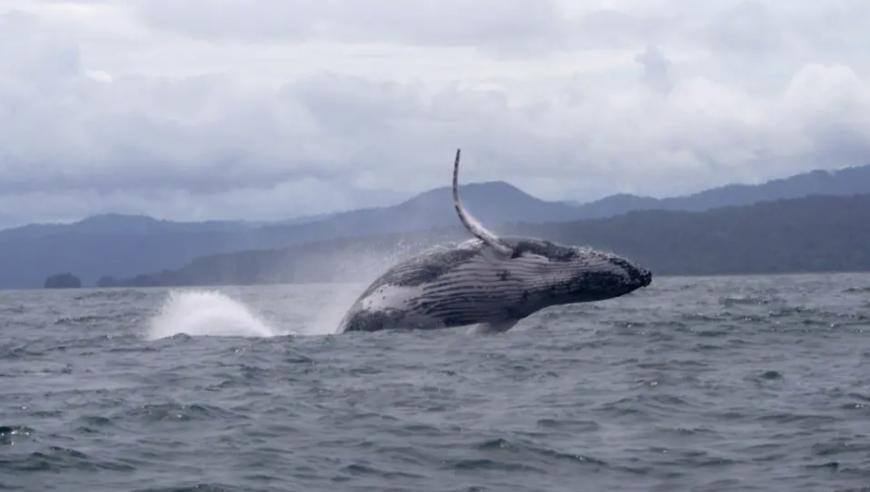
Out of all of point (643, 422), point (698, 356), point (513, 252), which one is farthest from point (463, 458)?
point (698, 356)

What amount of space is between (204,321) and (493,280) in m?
→ 8.09

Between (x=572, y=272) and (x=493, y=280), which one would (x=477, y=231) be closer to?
(x=493, y=280)

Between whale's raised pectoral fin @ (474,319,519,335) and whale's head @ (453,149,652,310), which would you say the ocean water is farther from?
whale's head @ (453,149,652,310)

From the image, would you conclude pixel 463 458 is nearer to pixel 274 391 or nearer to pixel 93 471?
pixel 93 471

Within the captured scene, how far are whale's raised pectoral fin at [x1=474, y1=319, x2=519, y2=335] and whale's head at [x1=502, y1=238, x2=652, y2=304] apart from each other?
81 cm

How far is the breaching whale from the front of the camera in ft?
54.6

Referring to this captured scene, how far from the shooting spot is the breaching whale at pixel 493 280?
1664 cm

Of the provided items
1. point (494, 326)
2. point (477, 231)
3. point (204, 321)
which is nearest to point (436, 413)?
point (477, 231)

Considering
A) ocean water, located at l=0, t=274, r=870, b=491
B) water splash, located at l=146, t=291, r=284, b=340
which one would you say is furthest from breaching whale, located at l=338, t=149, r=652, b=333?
water splash, located at l=146, t=291, r=284, b=340

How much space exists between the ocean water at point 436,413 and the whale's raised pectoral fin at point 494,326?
1.17ft

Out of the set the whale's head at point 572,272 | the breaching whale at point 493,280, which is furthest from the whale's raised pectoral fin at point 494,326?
the whale's head at point 572,272

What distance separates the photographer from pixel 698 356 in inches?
711

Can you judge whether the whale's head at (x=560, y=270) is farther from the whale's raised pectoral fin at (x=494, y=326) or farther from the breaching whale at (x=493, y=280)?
the whale's raised pectoral fin at (x=494, y=326)

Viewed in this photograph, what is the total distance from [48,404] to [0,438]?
2.22 meters
